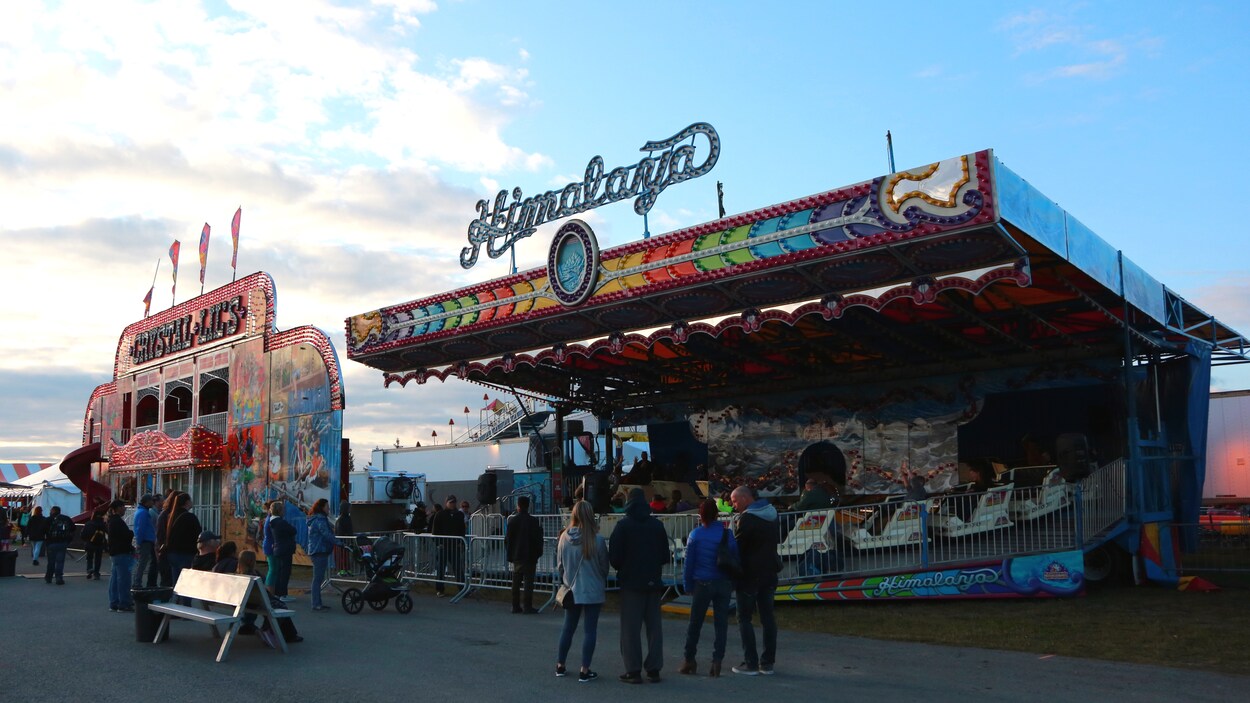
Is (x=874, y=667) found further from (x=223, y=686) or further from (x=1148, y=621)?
(x=223, y=686)

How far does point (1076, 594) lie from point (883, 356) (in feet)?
27.2

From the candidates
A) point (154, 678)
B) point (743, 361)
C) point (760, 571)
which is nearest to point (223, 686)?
point (154, 678)

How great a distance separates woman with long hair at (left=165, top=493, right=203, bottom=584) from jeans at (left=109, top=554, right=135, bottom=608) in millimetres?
1629

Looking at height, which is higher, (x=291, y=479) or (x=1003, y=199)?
(x=1003, y=199)

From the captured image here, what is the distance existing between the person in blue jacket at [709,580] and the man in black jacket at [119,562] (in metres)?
9.46

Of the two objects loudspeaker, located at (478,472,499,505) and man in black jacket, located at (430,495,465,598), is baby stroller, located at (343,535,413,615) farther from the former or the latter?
loudspeaker, located at (478,472,499,505)

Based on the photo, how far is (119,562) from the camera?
14508 mm

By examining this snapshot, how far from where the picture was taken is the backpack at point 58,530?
19.5 meters

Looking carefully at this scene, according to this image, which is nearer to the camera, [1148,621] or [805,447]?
[1148,621]

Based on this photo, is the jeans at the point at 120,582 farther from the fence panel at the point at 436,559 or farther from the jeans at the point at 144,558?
the fence panel at the point at 436,559

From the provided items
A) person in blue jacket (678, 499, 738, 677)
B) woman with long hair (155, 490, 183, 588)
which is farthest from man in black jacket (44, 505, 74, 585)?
person in blue jacket (678, 499, 738, 677)

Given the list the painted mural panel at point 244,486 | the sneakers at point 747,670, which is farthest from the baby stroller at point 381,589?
the painted mural panel at point 244,486

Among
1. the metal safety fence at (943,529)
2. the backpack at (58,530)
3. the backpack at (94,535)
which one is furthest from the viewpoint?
the backpack at (58,530)

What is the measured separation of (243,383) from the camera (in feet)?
92.1
